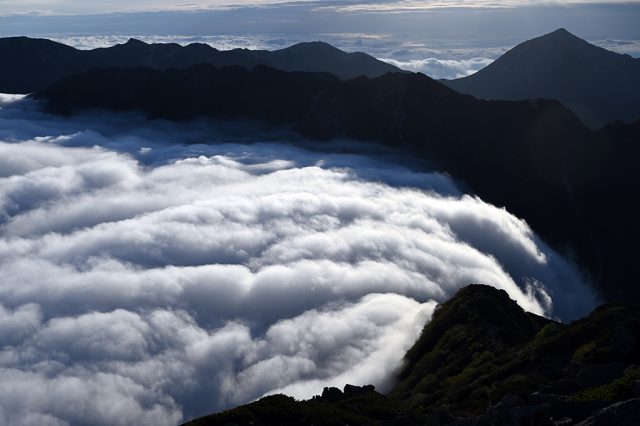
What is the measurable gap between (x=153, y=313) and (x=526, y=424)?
14159 centimetres

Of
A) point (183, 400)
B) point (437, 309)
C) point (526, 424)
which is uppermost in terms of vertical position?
point (526, 424)

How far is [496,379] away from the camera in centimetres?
7744

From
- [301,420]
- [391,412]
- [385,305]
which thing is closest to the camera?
[301,420]

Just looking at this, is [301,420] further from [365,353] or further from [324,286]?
[324,286]

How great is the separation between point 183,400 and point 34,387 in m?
32.3

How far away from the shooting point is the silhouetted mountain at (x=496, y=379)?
1852 inches

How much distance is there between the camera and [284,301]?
177625 mm

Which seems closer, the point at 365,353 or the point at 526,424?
the point at 526,424

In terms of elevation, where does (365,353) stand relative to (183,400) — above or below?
above

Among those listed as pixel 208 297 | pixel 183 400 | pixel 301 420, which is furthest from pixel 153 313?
pixel 301 420

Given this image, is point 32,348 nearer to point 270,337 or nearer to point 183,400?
point 183,400

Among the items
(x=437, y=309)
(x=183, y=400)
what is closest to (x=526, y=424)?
(x=437, y=309)

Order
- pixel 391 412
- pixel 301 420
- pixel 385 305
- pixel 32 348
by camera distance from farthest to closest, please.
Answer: pixel 385 305
pixel 32 348
pixel 391 412
pixel 301 420

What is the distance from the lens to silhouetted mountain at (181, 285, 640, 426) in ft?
154
